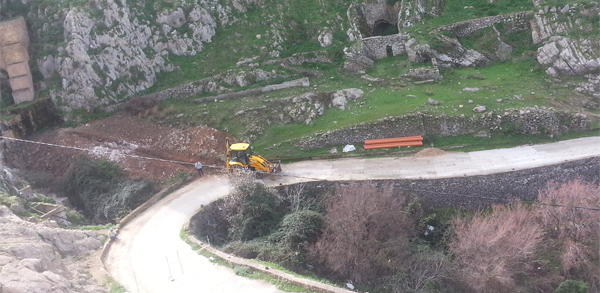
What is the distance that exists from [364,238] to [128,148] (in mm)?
14679

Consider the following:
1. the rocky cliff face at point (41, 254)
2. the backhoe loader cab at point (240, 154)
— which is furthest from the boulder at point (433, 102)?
the rocky cliff face at point (41, 254)

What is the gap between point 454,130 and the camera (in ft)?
77.0

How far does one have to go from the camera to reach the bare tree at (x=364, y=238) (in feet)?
56.1

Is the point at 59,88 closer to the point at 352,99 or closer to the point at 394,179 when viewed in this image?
the point at 352,99

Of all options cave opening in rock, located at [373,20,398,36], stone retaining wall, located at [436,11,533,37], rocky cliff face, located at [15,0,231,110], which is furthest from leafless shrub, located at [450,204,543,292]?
rocky cliff face, located at [15,0,231,110]

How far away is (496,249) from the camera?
16.6 metres

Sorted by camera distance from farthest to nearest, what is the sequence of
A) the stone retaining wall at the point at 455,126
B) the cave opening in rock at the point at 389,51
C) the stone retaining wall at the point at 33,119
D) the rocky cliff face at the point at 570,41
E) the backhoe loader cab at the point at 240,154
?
1. the cave opening in rock at the point at 389,51
2. the rocky cliff face at the point at 570,41
3. the stone retaining wall at the point at 33,119
4. the stone retaining wall at the point at 455,126
5. the backhoe loader cab at the point at 240,154

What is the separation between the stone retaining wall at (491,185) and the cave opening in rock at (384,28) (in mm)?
17564

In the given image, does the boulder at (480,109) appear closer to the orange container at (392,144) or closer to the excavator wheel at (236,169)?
the orange container at (392,144)

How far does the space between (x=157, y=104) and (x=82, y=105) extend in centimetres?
472

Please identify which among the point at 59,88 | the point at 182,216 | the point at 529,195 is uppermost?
the point at 59,88

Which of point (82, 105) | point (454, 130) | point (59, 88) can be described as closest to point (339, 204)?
point (454, 130)

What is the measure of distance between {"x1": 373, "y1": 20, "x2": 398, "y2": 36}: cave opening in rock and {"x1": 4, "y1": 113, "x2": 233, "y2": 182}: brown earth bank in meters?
17.1

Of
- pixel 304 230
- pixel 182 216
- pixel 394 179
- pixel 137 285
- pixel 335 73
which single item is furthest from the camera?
pixel 335 73
